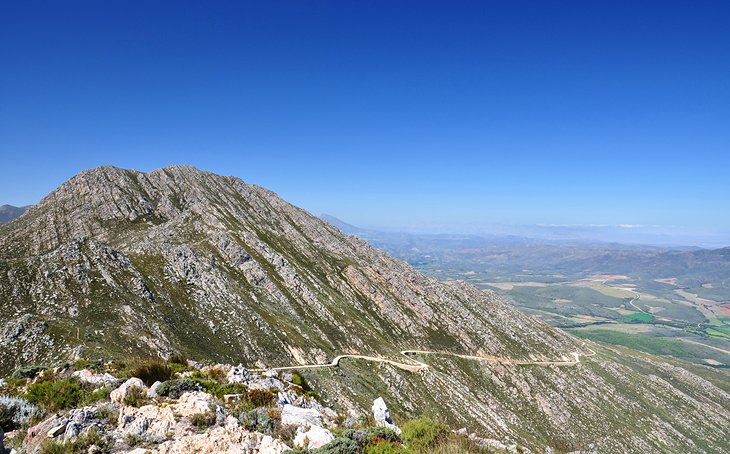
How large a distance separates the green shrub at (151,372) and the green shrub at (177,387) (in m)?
2.38

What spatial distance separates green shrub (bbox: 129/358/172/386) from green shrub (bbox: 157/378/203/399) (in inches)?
93.7

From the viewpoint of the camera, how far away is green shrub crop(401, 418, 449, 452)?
16844mm

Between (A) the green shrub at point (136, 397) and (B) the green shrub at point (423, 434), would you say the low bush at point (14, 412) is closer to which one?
(A) the green shrub at point (136, 397)

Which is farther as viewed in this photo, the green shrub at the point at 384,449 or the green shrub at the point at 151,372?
the green shrub at the point at 151,372

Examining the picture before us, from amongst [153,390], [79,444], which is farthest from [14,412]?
[153,390]

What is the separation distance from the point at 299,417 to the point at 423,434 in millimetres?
6234

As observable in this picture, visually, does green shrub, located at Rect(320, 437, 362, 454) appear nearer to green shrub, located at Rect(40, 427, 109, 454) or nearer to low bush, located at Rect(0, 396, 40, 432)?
green shrub, located at Rect(40, 427, 109, 454)

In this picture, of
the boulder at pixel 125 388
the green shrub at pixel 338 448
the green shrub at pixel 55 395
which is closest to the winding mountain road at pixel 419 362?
the boulder at pixel 125 388

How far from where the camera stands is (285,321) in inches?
4537

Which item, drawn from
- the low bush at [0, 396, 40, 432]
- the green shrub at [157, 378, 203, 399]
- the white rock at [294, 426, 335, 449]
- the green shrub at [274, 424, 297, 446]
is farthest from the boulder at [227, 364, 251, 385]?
the low bush at [0, 396, 40, 432]

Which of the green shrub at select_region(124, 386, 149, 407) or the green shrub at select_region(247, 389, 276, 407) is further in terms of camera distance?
the green shrub at select_region(247, 389, 276, 407)

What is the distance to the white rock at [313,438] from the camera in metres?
15.9

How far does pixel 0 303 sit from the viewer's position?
67.0m

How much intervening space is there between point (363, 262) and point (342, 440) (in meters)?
183
